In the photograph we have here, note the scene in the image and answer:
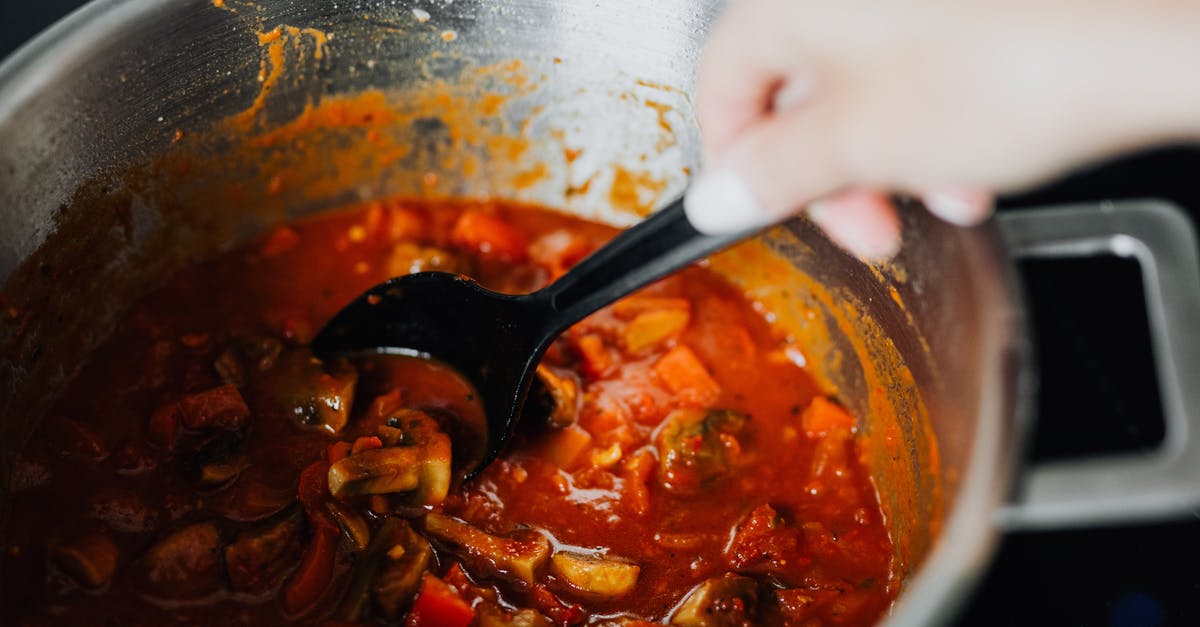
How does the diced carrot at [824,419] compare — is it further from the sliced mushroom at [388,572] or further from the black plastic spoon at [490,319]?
the sliced mushroom at [388,572]

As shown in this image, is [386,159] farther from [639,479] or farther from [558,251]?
[639,479]

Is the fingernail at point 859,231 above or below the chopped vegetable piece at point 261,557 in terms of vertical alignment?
above

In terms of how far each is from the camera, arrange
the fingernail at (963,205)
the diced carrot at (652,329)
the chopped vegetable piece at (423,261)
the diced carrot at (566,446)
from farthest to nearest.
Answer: the chopped vegetable piece at (423,261) < the diced carrot at (652,329) < the diced carrot at (566,446) < the fingernail at (963,205)

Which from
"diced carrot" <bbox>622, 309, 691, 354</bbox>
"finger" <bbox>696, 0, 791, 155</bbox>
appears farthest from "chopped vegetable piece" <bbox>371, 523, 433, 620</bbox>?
"finger" <bbox>696, 0, 791, 155</bbox>

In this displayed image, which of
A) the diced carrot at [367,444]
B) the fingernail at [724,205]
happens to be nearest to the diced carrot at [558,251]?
the diced carrot at [367,444]

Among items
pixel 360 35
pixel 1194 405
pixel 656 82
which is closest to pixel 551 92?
pixel 656 82

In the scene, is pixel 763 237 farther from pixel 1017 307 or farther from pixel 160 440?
pixel 160 440
